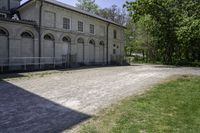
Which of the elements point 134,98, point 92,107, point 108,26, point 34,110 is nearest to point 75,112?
point 92,107

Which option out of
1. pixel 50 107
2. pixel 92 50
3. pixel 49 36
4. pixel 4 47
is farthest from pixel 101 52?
pixel 50 107

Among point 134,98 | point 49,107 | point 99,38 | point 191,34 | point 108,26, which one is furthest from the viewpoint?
point 108,26

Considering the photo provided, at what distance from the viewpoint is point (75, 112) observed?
20.0 ft

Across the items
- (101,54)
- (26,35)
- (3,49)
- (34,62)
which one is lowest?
(34,62)

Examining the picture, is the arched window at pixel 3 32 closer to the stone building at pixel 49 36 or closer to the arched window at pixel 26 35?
the stone building at pixel 49 36

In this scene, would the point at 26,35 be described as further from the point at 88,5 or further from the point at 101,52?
the point at 88,5

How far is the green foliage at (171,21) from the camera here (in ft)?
85.7

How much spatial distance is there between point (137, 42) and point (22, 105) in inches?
1415

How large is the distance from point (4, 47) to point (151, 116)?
15.6 metres

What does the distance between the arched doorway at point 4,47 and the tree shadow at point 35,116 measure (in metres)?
11.3

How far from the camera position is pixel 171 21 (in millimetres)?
29750

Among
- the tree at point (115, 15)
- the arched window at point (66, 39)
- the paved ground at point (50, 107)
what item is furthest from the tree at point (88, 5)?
the paved ground at point (50, 107)

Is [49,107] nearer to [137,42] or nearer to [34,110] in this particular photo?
[34,110]

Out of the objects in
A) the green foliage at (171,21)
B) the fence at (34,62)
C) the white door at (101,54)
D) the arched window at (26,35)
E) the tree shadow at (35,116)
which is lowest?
the tree shadow at (35,116)
